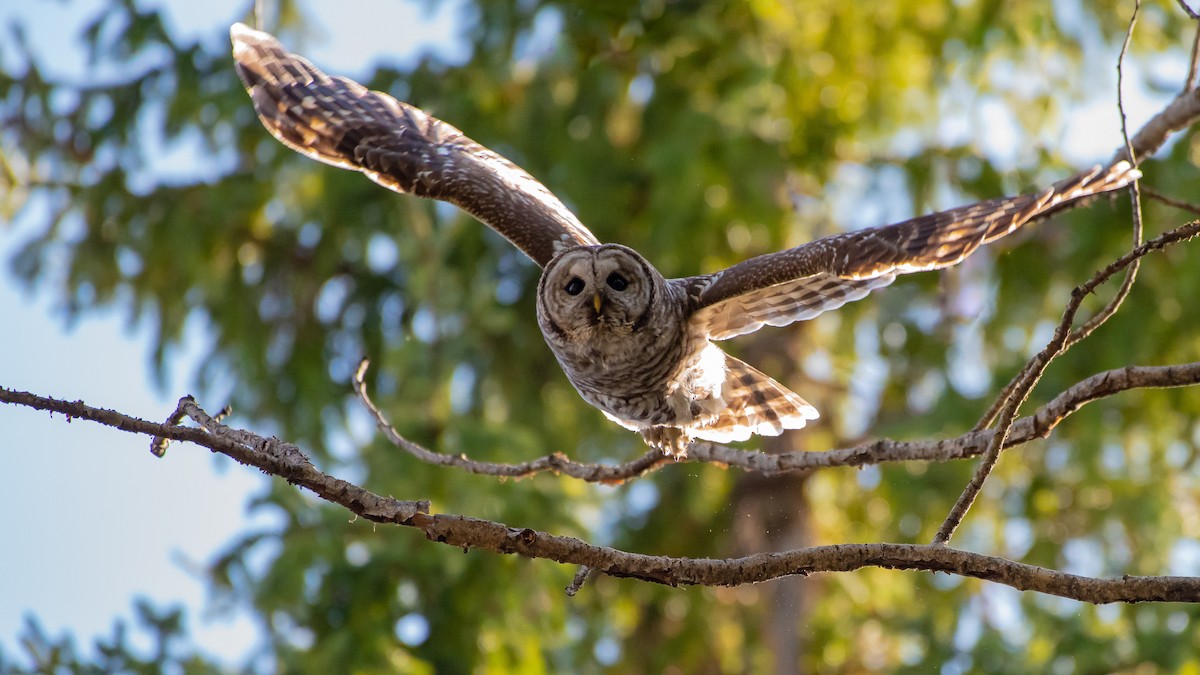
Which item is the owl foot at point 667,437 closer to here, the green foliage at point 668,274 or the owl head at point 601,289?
the owl head at point 601,289

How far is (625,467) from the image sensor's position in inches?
149

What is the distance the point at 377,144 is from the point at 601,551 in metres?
2.85

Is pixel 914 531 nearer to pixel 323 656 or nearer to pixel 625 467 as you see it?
pixel 323 656

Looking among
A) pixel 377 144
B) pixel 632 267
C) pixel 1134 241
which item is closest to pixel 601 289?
pixel 632 267

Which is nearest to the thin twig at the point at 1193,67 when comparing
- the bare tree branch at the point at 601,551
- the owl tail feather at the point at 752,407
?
the bare tree branch at the point at 601,551

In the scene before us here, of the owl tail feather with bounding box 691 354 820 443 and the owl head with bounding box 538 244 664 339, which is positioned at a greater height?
the owl tail feather with bounding box 691 354 820 443

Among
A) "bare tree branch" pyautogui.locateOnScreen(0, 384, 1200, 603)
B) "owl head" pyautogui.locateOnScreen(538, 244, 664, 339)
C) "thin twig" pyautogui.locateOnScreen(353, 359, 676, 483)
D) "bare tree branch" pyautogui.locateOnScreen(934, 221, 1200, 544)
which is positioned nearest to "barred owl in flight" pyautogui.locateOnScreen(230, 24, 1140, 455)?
"owl head" pyautogui.locateOnScreen(538, 244, 664, 339)

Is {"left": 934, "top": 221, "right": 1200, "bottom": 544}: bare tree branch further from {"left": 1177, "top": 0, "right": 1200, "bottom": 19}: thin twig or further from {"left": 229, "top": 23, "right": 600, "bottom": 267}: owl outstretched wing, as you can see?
{"left": 229, "top": 23, "right": 600, "bottom": 267}: owl outstretched wing

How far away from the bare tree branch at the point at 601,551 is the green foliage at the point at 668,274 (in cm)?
431

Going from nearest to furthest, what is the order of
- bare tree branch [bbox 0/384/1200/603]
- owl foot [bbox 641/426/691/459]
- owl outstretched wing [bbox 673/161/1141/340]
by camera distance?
bare tree branch [bbox 0/384/1200/603] → owl outstretched wing [bbox 673/161/1141/340] → owl foot [bbox 641/426/691/459]

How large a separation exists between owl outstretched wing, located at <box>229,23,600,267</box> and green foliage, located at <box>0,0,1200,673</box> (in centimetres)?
217

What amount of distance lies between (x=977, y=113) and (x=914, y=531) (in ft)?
9.72

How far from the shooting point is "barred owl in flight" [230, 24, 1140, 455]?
12.4 feet

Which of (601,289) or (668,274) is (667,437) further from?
(668,274)
